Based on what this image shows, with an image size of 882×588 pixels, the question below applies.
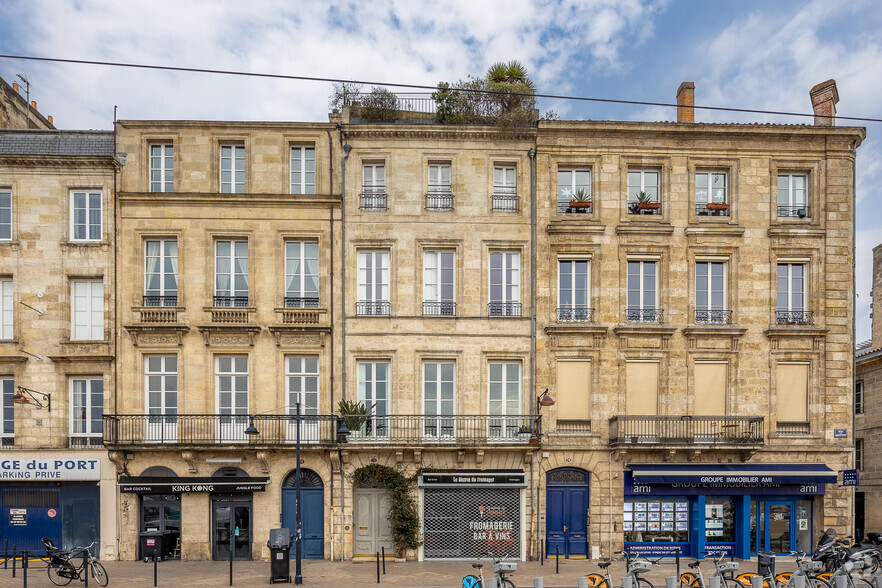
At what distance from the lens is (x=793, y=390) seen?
2105 centimetres

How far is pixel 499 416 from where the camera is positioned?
2031 cm

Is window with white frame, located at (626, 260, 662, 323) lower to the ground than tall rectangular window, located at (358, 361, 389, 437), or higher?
higher

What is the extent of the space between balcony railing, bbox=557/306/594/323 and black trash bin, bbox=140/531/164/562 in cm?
1362

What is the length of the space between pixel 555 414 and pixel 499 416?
6.04 feet

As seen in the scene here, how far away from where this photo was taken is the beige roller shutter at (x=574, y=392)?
2077cm

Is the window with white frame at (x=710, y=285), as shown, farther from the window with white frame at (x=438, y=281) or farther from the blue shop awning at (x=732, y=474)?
the window with white frame at (x=438, y=281)

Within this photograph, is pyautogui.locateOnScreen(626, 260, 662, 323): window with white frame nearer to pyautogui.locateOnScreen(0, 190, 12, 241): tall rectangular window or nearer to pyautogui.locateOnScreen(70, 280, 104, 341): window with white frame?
pyautogui.locateOnScreen(70, 280, 104, 341): window with white frame

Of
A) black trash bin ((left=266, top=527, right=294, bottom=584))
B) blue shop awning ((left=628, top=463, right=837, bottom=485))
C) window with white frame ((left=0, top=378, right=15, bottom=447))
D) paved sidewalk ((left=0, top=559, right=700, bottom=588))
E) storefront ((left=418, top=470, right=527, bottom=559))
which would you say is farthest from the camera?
window with white frame ((left=0, top=378, right=15, bottom=447))

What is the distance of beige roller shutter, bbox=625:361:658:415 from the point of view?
68.2 feet

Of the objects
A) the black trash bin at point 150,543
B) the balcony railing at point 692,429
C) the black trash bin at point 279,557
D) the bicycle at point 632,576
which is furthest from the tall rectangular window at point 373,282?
the bicycle at point 632,576

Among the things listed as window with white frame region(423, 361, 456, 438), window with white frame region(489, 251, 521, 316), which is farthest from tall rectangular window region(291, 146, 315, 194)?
window with white frame region(423, 361, 456, 438)

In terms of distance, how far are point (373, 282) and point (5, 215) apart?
11846 mm

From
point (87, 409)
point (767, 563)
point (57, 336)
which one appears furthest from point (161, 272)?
point (767, 563)

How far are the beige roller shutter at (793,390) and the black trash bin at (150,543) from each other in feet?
63.8
